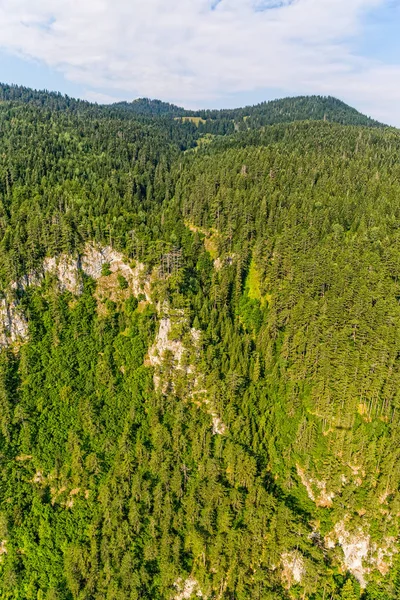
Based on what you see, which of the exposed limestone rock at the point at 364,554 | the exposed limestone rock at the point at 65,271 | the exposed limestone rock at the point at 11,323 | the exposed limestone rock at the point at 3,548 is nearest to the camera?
the exposed limestone rock at the point at 364,554

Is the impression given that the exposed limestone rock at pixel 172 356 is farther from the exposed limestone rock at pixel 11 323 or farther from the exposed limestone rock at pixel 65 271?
the exposed limestone rock at pixel 11 323

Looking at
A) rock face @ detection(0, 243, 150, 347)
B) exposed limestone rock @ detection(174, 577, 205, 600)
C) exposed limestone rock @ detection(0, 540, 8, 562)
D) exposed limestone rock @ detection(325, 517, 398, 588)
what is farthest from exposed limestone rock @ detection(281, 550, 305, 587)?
rock face @ detection(0, 243, 150, 347)

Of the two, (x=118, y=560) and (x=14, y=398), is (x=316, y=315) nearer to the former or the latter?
(x=118, y=560)

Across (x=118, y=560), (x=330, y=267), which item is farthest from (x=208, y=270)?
(x=118, y=560)

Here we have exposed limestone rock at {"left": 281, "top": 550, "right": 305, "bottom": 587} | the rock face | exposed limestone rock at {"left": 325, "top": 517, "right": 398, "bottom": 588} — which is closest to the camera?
exposed limestone rock at {"left": 281, "top": 550, "right": 305, "bottom": 587}

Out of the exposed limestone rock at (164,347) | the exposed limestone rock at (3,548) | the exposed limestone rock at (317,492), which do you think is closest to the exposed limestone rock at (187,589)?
the exposed limestone rock at (317,492)

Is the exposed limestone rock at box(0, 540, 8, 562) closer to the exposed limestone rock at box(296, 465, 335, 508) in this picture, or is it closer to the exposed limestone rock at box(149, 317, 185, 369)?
the exposed limestone rock at box(149, 317, 185, 369)
